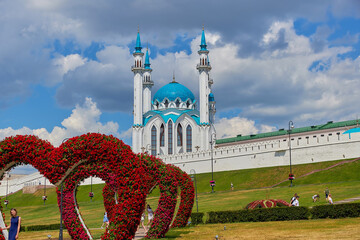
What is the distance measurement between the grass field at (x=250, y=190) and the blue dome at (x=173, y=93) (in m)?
33.7

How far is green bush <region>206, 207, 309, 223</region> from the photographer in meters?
27.3

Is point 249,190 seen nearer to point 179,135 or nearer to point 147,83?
point 179,135

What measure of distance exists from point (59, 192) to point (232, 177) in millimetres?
51904

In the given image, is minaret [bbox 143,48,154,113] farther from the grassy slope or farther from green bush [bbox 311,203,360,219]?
green bush [bbox 311,203,360,219]

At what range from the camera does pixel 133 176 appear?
798 inches

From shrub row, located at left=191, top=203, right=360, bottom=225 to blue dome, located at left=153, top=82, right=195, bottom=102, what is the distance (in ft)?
270

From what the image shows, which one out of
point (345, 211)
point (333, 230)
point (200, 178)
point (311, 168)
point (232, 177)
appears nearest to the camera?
point (333, 230)

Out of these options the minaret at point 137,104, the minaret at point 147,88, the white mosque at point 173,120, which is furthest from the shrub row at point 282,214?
the minaret at point 147,88

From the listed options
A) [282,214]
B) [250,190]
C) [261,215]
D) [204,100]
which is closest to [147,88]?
[204,100]

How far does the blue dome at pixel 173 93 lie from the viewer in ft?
369

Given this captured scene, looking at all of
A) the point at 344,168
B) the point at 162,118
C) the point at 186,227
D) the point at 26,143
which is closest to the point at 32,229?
the point at 186,227

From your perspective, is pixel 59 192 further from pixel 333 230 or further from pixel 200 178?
pixel 200 178

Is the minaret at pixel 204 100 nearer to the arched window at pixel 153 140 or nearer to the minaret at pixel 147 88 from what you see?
the arched window at pixel 153 140

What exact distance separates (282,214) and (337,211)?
312 cm
